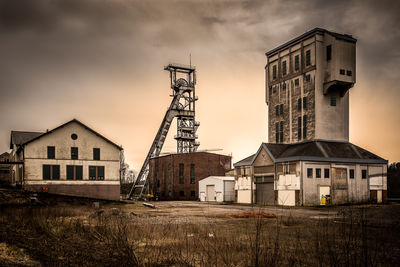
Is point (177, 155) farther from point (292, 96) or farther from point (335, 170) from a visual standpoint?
point (335, 170)

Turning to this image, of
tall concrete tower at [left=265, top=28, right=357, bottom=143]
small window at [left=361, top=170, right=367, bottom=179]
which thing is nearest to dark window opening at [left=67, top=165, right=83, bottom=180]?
tall concrete tower at [left=265, top=28, right=357, bottom=143]

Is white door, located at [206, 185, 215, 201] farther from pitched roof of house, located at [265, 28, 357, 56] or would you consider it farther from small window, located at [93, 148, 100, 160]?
pitched roof of house, located at [265, 28, 357, 56]

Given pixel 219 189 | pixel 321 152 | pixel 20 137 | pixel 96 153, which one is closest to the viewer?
pixel 321 152

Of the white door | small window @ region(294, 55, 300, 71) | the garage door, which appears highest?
small window @ region(294, 55, 300, 71)

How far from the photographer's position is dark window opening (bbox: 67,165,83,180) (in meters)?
35.7

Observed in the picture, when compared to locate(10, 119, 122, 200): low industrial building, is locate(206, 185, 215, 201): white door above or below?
below

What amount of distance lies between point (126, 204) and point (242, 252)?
2371cm

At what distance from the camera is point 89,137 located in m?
37.2

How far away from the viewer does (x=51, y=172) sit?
114ft

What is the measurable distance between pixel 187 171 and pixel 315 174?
2306 cm

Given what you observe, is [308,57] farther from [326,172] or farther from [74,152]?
[74,152]

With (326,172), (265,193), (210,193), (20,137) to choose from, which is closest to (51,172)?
(20,137)

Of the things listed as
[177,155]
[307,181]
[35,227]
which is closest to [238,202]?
[307,181]

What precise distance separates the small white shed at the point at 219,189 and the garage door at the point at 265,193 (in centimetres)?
636
